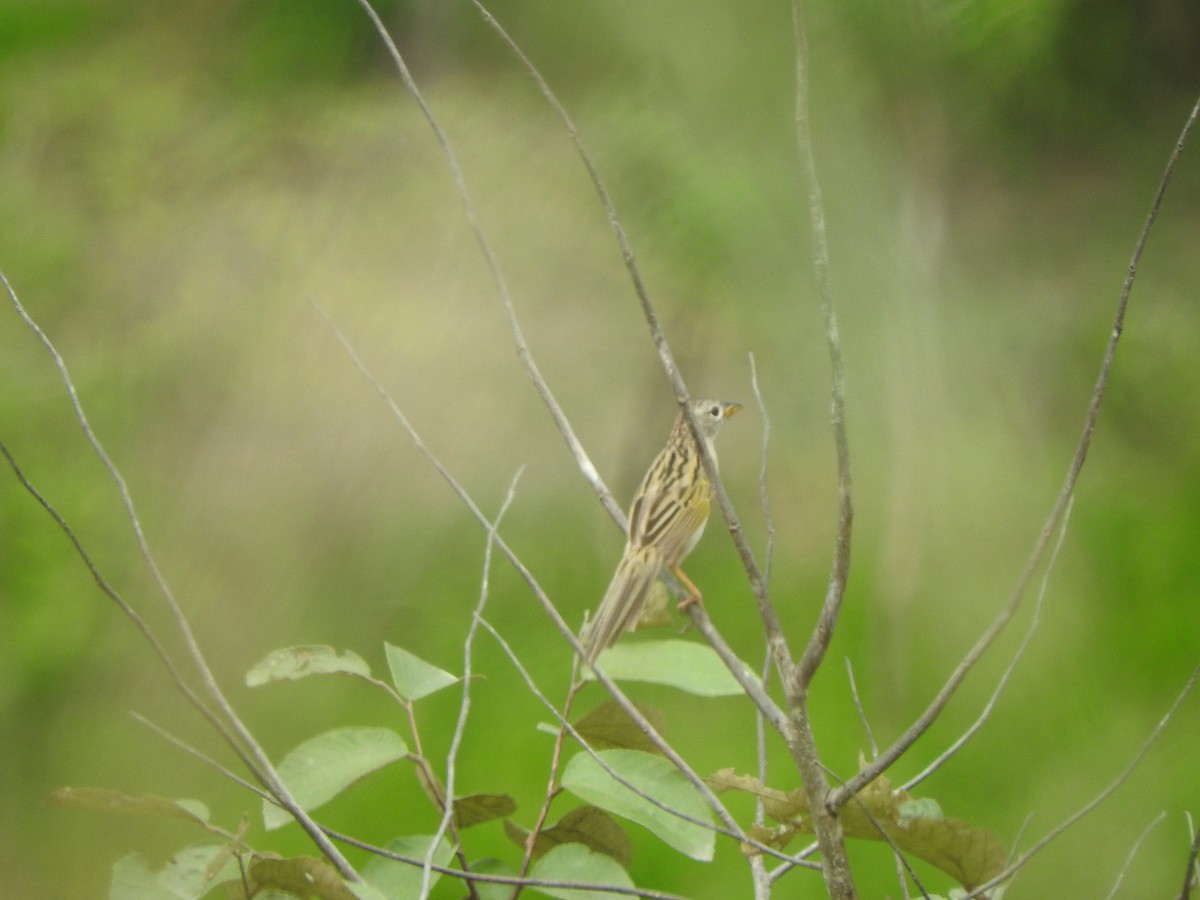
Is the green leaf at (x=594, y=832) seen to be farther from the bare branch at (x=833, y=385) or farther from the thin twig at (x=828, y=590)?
the bare branch at (x=833, y=385)

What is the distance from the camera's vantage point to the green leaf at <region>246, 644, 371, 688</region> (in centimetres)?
75

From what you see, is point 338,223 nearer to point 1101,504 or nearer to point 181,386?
point 181,386

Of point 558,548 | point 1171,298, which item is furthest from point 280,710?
point 1171,298

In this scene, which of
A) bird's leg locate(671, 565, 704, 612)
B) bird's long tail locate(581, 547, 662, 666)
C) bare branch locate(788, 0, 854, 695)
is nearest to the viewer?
bare branch locate(788, 0, 854, 695)

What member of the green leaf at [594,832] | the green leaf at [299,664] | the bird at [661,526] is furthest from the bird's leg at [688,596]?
the green leaf at [299,664]

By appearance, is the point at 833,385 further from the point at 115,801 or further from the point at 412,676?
the point at 115,801

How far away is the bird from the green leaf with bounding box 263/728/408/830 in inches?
6.7

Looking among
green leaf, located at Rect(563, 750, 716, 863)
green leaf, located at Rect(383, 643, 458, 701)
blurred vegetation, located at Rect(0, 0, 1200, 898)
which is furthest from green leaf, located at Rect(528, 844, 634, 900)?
blurred vegetation, located at Rect(0, 0, 1200, 898)

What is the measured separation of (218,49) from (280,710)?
879 millimetres

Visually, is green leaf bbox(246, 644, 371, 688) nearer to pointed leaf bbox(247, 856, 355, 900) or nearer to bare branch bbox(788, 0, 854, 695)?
pointed leaf bbox(247, 856, 355, 900)

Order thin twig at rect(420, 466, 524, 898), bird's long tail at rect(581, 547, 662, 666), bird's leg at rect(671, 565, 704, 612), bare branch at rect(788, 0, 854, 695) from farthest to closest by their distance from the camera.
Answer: bird's leg at rect(671, 565, 704, 612), bird's long tail at rect(581, 547, 662, 666), thin twig at rect(420, 466, 524, 898), bare branch at rect(788, 0, 854, 695)

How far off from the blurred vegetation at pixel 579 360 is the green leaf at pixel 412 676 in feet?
1.32

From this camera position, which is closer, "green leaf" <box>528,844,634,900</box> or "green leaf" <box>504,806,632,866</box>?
"green leaf" <box>528,844,634,900</box>

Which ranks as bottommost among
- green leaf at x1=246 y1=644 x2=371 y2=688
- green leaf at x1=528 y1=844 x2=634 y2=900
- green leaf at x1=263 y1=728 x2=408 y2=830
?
green leaf at x1=528 y1=844 x2=634 y2=900
